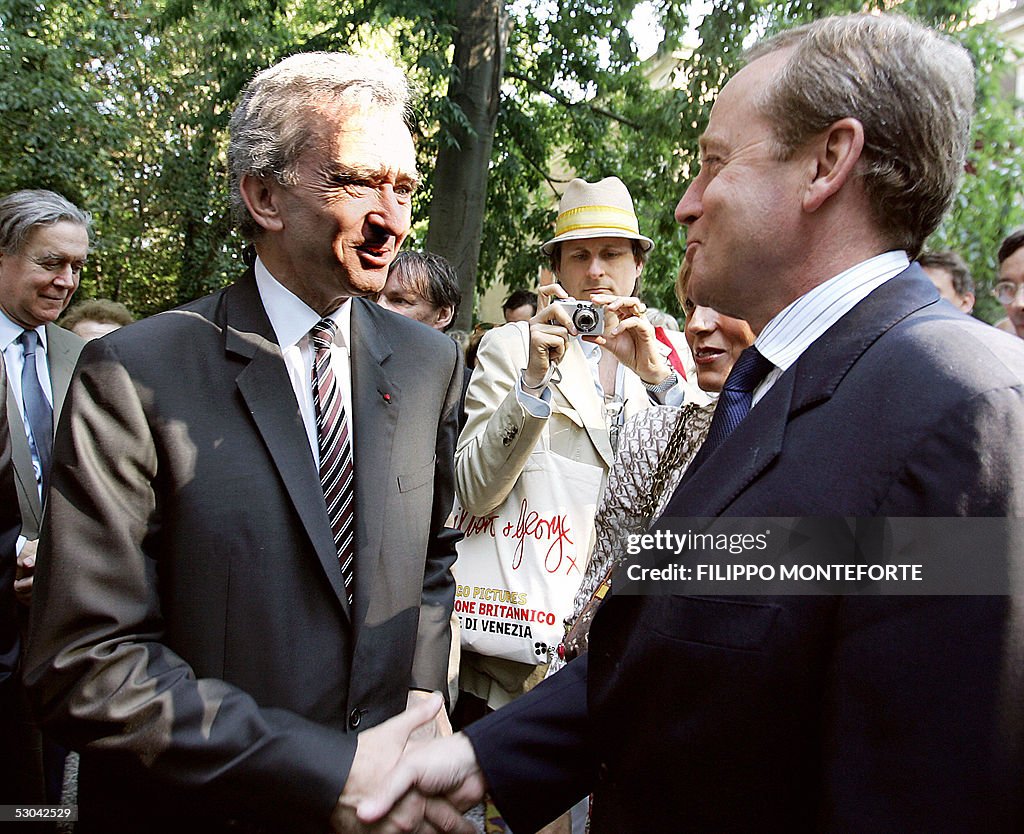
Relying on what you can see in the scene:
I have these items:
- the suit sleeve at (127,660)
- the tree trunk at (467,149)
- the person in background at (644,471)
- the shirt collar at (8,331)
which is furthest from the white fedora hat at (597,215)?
the tree trunk at (467,149)

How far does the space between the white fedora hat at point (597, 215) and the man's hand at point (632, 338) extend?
1.88 feet

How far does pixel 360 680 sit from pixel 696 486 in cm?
96

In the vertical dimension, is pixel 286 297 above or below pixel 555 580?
above

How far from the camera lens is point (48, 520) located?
1.75 metres

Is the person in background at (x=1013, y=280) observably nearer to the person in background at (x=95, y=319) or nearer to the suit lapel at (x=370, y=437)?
the suit lapel at (x=370, y=437)

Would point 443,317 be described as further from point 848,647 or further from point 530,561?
point 848,647

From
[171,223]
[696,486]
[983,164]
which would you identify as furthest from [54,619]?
[171,223]

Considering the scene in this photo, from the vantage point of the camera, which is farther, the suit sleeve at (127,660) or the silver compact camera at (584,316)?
the silver compact camera at (584,316)

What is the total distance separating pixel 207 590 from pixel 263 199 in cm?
92

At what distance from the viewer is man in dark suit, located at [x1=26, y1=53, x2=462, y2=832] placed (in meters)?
1.68

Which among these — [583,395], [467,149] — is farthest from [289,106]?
[467,149]

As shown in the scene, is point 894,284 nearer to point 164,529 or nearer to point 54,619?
point 164,529

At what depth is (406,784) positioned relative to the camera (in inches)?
70.9

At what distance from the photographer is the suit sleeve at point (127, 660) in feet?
5.45
